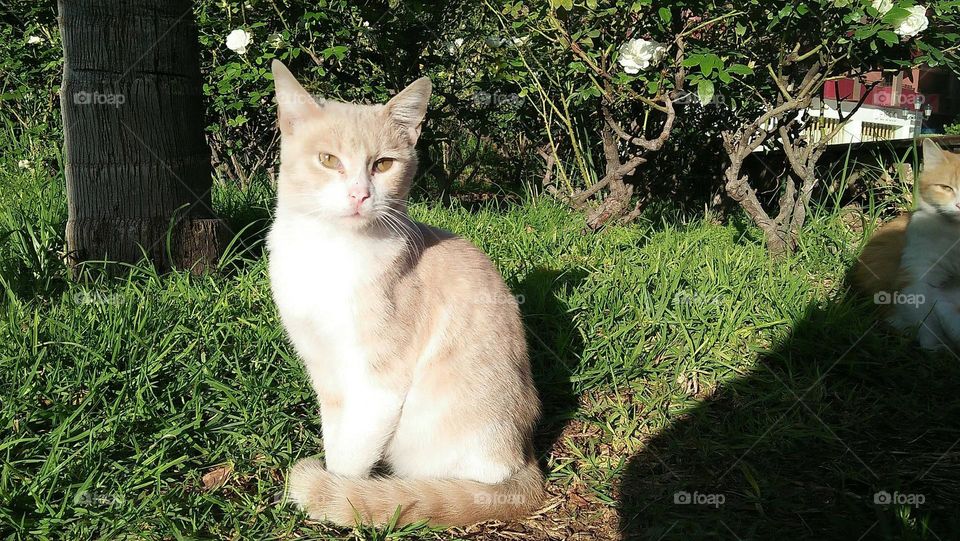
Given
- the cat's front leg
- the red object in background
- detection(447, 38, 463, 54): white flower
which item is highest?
the red object in background

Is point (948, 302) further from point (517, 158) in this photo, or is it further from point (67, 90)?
point (67, 90)

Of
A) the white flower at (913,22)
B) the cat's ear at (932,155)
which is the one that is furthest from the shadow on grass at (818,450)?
the white flower at (913,22)

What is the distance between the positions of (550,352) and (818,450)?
3.58ft

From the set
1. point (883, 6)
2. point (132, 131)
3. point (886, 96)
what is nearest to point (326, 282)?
point (132, 131)

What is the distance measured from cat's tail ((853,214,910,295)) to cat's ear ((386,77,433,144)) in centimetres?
235

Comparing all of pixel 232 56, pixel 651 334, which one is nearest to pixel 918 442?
pixel 651 334

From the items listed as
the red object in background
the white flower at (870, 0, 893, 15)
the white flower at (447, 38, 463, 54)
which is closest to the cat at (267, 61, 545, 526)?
the white flower at (870, 0, 893, 15)

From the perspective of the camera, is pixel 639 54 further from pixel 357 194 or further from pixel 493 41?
pixel 357 194

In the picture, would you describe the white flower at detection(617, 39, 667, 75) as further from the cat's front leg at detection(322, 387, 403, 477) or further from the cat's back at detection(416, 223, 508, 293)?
the cat's front leg at detection(322, 387, 403, 477)

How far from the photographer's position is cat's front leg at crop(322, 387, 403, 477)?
2100 mm

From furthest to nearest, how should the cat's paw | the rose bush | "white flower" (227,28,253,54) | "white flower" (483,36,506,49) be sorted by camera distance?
1. "white flower" (483,36,506,49)
2. "white flower" (227,28,253,54)
3. the rose bush
4. the cat's paw

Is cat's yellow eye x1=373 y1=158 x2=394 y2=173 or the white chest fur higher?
cat's yellow eye x1=373 y1=158 x2=394 y2=173

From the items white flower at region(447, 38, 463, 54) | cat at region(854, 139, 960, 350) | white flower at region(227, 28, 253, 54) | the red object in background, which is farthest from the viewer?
the red object in background

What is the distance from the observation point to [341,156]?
7.02 ft
